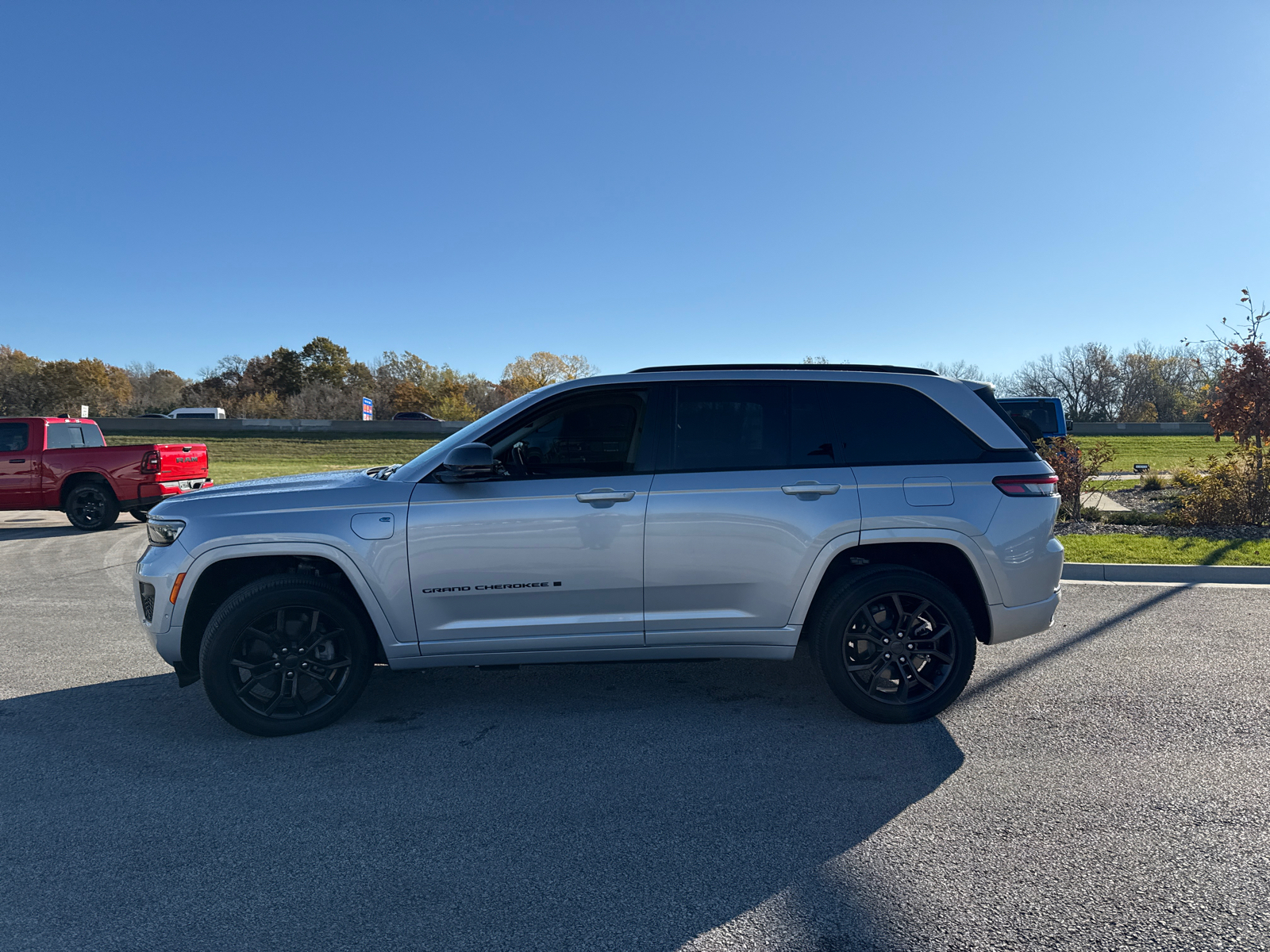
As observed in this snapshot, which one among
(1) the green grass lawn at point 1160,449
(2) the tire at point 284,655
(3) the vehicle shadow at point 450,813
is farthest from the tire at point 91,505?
(1) the green grass lawn at point 1160,449

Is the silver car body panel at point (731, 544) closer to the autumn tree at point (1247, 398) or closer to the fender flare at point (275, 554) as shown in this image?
the fender flare at point (275, 554)

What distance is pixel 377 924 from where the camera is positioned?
255cm

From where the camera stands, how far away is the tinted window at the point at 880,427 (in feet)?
14.2

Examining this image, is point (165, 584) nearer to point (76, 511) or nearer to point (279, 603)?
point (279, 603)

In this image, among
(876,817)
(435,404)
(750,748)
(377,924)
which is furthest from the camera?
(435,404)

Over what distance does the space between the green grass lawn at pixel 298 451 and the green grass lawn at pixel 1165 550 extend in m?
26.4

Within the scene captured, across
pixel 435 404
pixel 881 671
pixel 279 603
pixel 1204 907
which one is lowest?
pixel 1204 907

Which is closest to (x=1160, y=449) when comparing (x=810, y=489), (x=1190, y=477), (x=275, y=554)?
(x=1190, y=477)

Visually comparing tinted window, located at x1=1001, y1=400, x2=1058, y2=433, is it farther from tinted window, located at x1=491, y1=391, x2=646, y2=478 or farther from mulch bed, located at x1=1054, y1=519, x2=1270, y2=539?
tinted window, located at x1=491, y1=391, x2=646, y2=478

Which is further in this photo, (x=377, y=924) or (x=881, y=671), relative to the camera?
(x=881, y=671)

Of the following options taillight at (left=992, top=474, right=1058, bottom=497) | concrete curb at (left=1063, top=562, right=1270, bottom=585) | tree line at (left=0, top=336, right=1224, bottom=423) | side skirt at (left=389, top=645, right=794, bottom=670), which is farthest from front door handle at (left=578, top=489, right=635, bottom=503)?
tree line at (left=0, top=336, right=1224, bottom=423)

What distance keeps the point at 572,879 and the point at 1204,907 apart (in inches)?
84.6

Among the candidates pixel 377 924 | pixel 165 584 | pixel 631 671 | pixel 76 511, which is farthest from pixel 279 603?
pixel 76 511

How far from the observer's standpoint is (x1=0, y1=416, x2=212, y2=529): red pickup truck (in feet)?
41.3
